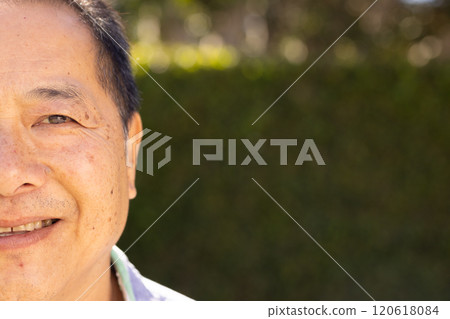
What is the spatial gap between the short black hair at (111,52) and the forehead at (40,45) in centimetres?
5

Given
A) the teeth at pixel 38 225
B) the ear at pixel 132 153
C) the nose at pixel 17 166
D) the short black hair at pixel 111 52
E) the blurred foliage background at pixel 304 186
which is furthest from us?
the blurred foliage background at pixel 304 186

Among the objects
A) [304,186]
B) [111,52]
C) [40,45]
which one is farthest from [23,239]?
[304,186]

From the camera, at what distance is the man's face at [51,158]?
5.17 ft

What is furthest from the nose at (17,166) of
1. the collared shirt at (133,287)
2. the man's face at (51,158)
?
the collared shirt at (133,287)

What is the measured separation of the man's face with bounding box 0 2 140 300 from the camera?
158 centimetres

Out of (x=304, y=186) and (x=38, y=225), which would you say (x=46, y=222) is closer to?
(x=38, y=225)

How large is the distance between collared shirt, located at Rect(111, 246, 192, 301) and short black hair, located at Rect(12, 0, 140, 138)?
476 mm

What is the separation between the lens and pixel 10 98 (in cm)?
158

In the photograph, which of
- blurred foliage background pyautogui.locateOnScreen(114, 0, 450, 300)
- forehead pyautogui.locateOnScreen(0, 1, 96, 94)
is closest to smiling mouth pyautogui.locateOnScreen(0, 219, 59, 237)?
forehead pyautogui.locateOnScreen(0, 1, 96, 94)

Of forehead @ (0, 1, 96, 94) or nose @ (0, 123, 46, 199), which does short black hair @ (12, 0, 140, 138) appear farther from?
nose @ (0, 123, 46, 199)

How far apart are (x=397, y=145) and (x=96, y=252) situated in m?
4.49

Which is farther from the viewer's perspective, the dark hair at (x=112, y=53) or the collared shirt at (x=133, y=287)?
the collared shirt at (x=133, y=287)

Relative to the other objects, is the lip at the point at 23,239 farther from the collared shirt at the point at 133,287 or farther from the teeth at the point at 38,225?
the collared shirt at the point at 133,287

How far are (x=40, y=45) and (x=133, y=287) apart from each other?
90 cm
